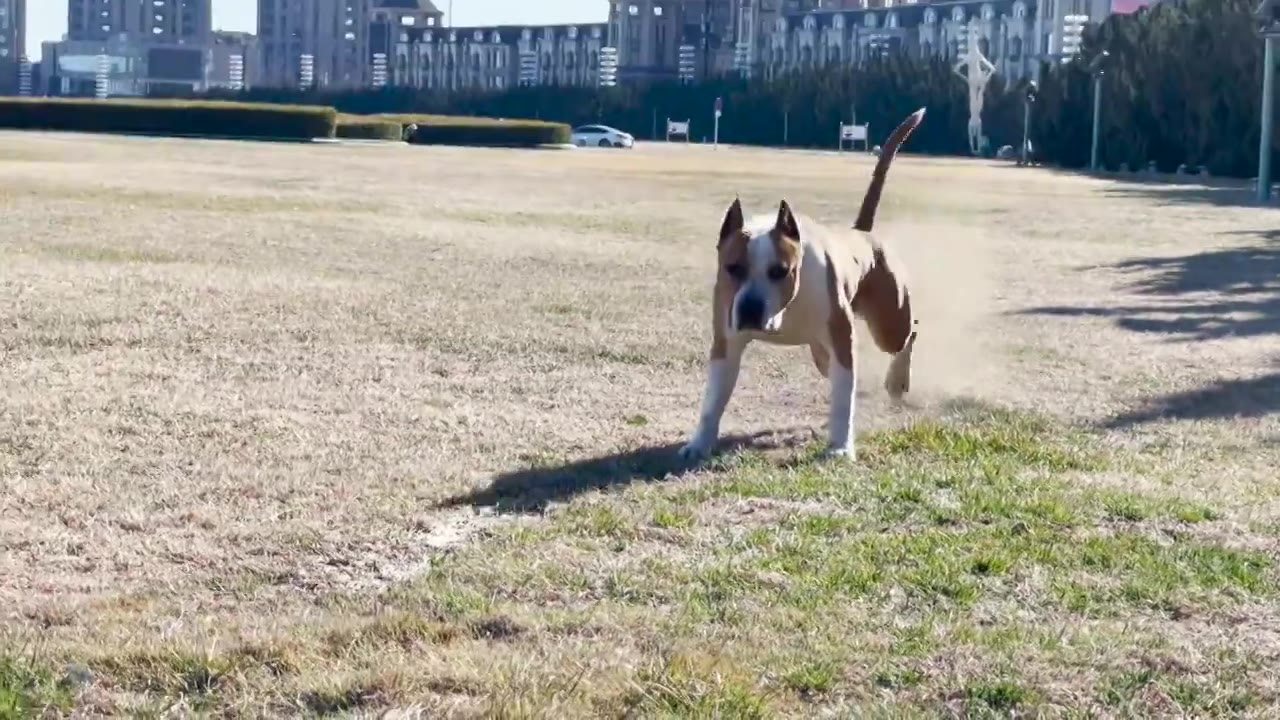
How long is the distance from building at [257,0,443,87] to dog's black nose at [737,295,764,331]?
12923 centimetres

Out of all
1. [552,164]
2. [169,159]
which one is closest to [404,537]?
[169,159]

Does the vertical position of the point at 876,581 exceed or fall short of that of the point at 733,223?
it falls short

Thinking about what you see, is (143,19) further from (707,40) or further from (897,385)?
(897,385)

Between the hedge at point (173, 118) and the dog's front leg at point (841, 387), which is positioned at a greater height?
the hedge at point (173, 118)

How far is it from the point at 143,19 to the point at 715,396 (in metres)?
155

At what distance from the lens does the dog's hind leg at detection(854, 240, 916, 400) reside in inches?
324

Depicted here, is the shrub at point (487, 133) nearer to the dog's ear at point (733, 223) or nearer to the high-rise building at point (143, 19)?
the dog's ear at point (733, 223)

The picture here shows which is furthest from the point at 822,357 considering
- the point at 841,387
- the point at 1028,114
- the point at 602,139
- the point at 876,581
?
the point at 602,139

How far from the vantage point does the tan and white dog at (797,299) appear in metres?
7.00

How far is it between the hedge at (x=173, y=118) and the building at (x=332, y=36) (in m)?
69.0

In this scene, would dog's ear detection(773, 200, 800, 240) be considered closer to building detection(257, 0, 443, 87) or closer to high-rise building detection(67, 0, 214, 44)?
building detection(257, 0, 443, 87)

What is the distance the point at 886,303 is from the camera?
8250 millimetres

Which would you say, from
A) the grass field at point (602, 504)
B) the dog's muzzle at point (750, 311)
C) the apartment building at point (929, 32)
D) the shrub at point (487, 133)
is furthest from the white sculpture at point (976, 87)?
the dog's muzzle at point (750, 311)

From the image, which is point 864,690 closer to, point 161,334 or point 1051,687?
point 1051,687
